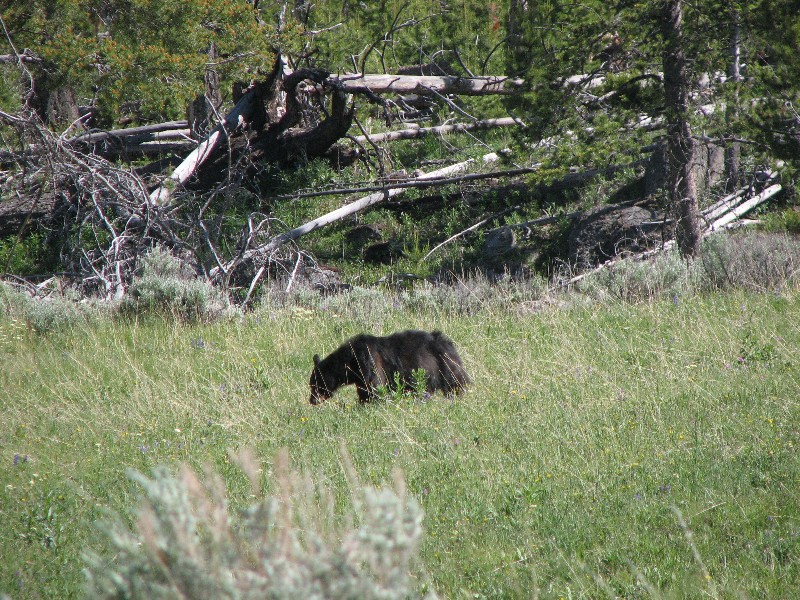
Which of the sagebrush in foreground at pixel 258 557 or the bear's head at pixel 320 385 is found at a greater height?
the sagebrush in foreground at pixel 258 557

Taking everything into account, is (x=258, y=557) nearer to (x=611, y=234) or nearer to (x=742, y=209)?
(x=611, y=234)

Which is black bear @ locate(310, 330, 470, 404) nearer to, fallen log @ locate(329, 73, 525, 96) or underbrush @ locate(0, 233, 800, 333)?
underbrush @ locate(0, 233, 800, 333)

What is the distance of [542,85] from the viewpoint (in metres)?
11.1

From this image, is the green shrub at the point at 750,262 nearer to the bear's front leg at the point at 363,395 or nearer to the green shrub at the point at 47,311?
the bear's front leg at the point at 363,395

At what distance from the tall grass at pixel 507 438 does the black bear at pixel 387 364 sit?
0.89 ft

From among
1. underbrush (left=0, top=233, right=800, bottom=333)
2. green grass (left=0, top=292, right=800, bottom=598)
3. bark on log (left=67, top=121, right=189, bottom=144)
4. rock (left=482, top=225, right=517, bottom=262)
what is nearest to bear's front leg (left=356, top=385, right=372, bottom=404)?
green grass (left=0, top=292, right=800, bottom=598)

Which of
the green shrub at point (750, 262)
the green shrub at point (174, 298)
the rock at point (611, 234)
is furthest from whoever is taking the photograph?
the rock at point (611, 234)

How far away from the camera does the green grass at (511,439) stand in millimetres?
3906

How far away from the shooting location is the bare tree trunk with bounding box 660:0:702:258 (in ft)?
35.1

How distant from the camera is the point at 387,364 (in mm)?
7047

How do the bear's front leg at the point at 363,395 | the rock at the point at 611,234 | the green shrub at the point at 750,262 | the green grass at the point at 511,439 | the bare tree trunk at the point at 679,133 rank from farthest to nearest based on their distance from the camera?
the rock at the point at 611,234, the bare tree trunk at the point at 679,133, the green shrub at the point at 750,262, the bear's front leg at the point at 363,395, the green grass at the point at 511,439

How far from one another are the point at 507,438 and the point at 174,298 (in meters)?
6.42

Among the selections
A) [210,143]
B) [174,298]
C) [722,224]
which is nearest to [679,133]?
[722,224]

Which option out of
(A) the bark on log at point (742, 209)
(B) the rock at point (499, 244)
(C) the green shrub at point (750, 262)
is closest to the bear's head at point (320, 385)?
(C) the green shrub at point (750, 262)
